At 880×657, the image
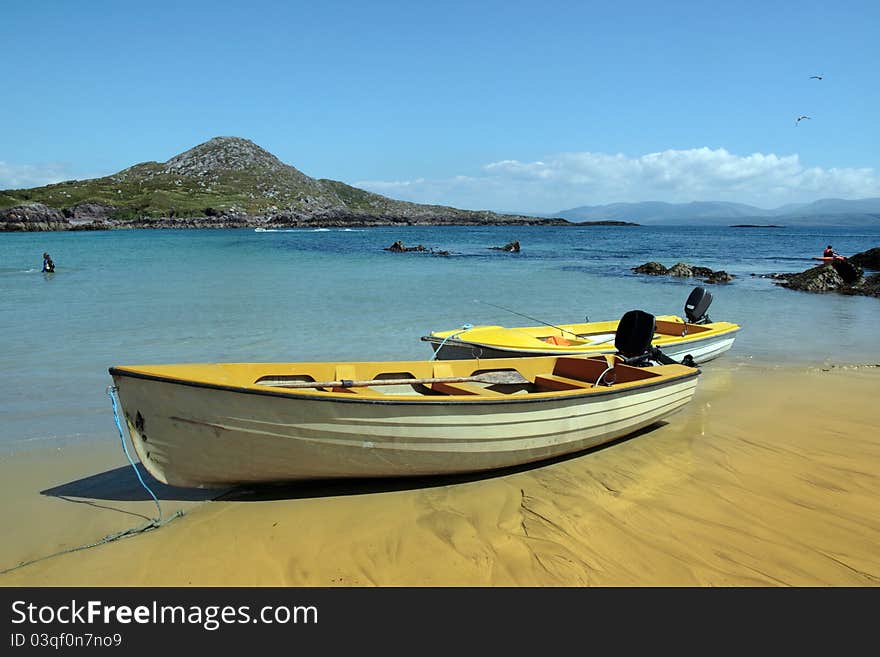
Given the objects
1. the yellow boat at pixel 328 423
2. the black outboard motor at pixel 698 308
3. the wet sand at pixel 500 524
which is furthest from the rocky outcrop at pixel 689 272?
the yellow boat at pixel 328 423

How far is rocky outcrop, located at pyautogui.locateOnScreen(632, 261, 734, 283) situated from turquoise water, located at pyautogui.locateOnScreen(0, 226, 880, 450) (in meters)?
1.01

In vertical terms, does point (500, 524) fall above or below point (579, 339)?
below

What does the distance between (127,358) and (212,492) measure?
720cm

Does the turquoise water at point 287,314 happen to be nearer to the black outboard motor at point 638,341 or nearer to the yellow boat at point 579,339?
the yellow boat at point 579,339

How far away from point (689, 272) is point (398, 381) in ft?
95.2

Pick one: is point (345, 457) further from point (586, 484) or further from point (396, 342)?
point (396, 342)

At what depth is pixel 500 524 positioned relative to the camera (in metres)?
5.41

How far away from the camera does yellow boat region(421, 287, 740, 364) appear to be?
30.7 feet

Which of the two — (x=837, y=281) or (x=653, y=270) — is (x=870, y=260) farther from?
(x=653, y=270)

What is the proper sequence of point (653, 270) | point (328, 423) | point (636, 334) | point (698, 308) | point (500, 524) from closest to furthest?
point (328, 423) → point (500, 524) → point (636, 334) → point (698, 308) → point (653, 270)

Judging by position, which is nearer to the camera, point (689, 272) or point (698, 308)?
point (698, 308)

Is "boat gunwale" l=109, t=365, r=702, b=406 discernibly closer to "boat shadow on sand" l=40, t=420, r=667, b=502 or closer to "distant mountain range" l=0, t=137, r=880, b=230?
"boat shadow on sand" l=40, t=420, r=667, b=502

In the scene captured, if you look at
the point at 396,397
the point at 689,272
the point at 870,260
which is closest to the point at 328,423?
the point at 396,397

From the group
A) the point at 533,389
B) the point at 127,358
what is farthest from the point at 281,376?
the point at 127,358
